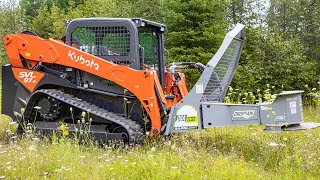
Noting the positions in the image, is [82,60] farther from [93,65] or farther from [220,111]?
[220,111]

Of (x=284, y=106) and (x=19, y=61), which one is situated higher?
(x=19, y=61)

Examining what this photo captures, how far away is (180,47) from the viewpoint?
1667cm

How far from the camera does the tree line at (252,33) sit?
16203 millimetres

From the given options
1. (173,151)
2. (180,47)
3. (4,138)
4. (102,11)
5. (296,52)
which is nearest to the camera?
(173,151)

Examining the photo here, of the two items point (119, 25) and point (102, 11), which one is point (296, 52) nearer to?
point (102, 11)

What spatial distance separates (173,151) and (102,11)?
69.8 feet

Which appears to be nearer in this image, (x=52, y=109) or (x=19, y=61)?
(x=52, y=109)

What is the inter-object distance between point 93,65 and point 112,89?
49cm

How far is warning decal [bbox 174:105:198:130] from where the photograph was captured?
602cm

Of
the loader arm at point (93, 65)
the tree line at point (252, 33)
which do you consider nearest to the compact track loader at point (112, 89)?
the loader arm at point (93, 65)

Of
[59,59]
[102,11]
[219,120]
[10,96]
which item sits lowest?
[219,120]

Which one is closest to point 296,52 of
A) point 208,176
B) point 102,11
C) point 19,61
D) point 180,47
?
point 180,47

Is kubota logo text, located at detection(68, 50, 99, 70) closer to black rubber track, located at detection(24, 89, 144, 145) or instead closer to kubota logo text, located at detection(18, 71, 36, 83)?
black rubber track, located at detection(24, 89, 144, 145)

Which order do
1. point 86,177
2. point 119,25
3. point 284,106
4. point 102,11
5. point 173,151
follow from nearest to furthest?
point 86,177 → point 173,151 → point 284,106 → point 119,25 → point 102,11
